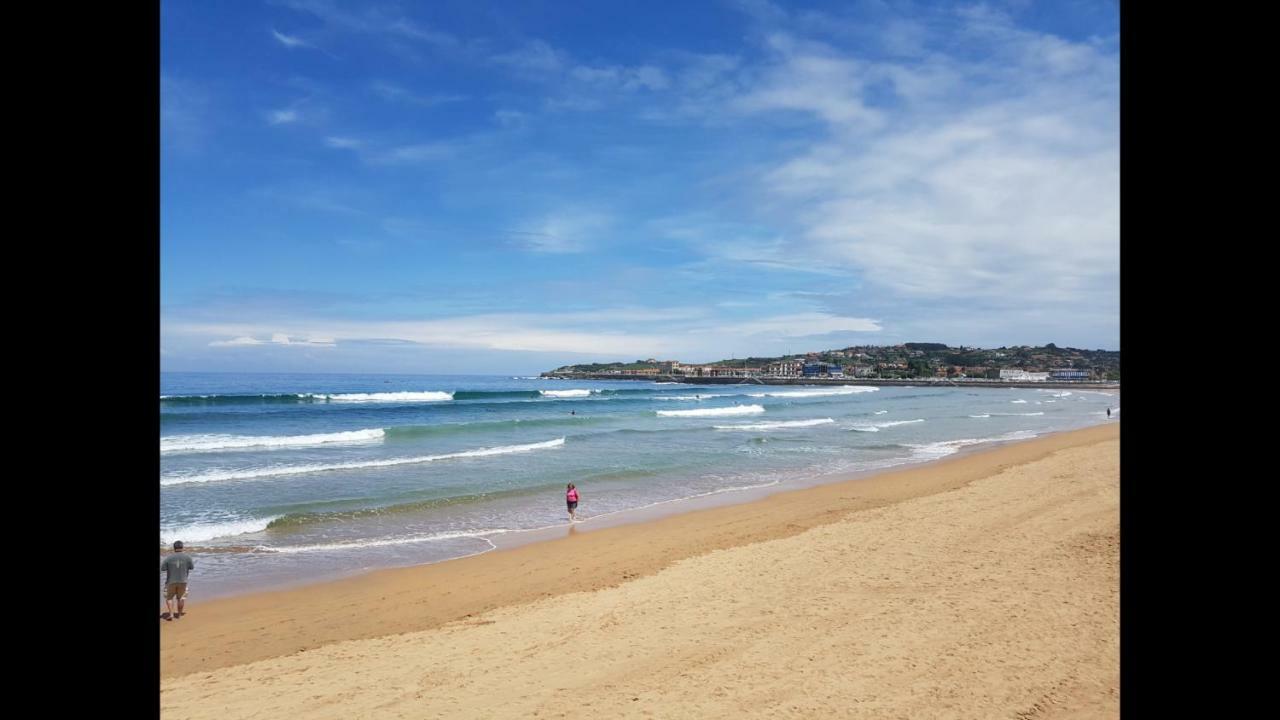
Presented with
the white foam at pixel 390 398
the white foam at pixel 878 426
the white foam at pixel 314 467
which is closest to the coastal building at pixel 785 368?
the white foam at pixel 390 398

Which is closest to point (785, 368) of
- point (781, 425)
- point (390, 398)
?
point (390, 398)

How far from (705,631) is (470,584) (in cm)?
414

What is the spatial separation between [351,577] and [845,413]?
1616 inches

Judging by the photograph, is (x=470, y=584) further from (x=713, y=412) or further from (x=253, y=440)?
(x=713, y=412)

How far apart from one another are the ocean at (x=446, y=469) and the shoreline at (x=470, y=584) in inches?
30.0

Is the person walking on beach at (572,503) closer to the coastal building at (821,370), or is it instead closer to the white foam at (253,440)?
the white foam at (253,440)

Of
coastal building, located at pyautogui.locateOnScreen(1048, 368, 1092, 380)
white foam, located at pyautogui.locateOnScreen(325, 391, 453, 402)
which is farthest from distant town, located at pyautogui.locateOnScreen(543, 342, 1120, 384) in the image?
white foam, located at pyautogui.locateOnScreen(325, 391, 453, 402)

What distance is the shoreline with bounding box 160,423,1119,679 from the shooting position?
8016 mm

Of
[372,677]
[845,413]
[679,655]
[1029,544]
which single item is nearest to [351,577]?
[372,677]

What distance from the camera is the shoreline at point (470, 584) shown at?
26.3 ft
